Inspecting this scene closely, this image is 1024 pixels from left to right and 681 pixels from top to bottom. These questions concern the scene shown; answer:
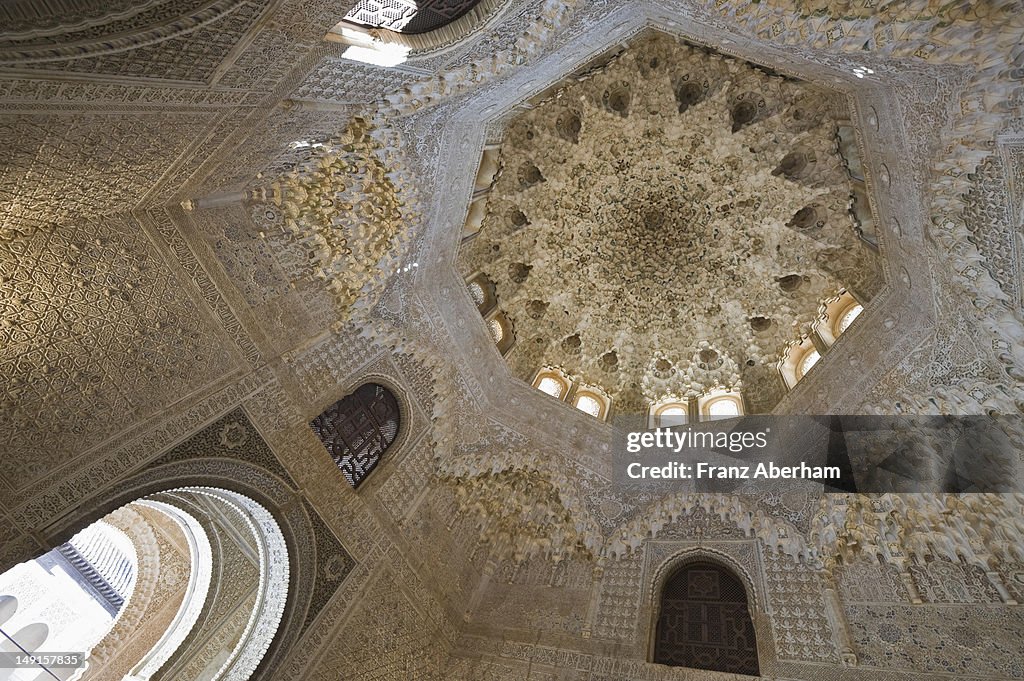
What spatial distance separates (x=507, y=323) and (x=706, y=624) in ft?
13.3

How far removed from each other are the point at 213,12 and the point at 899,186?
492 centimetres

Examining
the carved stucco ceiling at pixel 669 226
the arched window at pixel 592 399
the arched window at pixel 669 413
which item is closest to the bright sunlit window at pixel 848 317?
the carved stucco ceiling at pixel 669 226

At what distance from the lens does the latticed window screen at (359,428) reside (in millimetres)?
5051

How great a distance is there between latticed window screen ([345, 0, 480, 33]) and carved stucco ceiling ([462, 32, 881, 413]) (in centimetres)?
232

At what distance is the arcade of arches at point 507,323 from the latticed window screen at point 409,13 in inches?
0.9

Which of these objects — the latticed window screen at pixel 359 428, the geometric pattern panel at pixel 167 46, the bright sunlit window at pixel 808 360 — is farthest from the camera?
the bright sunlit window at pixel 808 360

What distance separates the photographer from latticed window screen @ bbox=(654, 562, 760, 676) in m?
4.89

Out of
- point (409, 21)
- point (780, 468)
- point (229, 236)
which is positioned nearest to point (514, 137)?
point (409, 21)

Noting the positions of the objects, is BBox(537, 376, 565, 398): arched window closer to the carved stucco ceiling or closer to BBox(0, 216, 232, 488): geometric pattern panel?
the carved stucco ceiling

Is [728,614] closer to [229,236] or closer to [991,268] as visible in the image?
[991,268]

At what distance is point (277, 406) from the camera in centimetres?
451

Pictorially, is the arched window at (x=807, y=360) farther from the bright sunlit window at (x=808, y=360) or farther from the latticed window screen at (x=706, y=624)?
the latticed window screen at (x=706, y=624)

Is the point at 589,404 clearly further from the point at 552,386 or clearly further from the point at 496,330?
the point at 496,330

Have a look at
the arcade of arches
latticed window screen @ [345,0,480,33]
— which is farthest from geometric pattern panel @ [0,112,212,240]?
latticed window screen @ [345,0,480,33]
